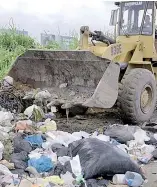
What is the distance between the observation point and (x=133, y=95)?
296 inches

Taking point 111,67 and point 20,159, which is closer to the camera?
point 20,159

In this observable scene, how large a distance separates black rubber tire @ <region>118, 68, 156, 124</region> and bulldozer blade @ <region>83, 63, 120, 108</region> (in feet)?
1.23

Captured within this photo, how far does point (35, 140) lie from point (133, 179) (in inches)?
64.1

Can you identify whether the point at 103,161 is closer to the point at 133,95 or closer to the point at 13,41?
the point at 133,95

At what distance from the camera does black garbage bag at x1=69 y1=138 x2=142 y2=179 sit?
4688mm

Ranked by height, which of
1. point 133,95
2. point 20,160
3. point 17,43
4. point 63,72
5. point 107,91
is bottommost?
point 20,160

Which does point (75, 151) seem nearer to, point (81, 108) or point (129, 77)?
point (81, 108)

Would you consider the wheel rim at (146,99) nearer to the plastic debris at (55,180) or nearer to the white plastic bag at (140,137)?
the white plastic bag at (140,137)

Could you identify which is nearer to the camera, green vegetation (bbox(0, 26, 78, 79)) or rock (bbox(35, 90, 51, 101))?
rock (bbox(35, 90, 51, 101))

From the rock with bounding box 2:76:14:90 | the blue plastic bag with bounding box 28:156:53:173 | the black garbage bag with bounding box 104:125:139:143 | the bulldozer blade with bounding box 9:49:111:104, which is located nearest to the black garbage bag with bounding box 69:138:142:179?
the blue plastic bag with bounding box 28:156:53:173

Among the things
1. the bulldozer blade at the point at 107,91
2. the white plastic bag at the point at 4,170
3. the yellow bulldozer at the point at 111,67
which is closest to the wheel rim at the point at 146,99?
the yellow bulldozer at the point at 111,67

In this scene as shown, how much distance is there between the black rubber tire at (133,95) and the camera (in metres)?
7.52

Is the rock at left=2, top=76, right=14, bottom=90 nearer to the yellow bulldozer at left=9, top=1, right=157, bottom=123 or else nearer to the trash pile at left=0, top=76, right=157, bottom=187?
the yellow bulldozer at left=9, top=1, right=157, bottom=123

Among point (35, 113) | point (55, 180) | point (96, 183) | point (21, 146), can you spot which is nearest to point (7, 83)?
point (35, 113)
